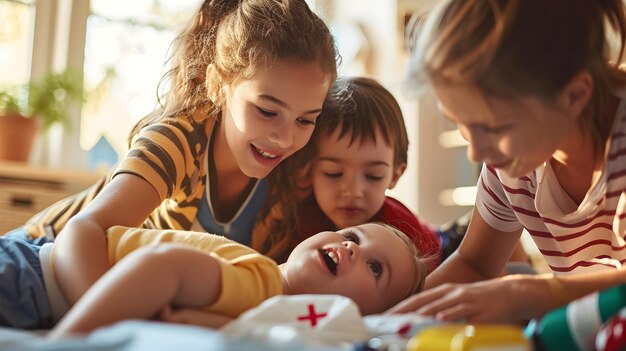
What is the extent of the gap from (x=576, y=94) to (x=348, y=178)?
2.62ft

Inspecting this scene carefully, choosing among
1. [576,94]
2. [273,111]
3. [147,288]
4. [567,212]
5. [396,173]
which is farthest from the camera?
[396,173]

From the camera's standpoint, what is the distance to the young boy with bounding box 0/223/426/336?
90 cm

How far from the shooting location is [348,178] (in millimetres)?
1785

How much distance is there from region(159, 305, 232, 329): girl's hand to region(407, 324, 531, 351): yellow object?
12.6 inches

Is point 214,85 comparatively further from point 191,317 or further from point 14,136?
point 14,136

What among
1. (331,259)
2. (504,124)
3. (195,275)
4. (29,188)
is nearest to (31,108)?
(29,188)

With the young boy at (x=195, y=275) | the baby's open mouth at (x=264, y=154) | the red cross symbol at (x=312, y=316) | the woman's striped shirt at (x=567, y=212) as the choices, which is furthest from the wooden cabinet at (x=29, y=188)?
the red cross symbol at (x=312, y=316)

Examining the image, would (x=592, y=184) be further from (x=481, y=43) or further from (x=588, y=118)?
(x=481, y=43)

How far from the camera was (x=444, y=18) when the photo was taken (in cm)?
104

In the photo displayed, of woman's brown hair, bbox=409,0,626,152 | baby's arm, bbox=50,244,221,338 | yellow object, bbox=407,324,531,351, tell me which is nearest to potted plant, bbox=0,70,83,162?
baby's arm, bbox=50,244,221,338

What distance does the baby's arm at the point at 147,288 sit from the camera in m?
0.86

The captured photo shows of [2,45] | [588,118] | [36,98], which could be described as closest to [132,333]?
[588,118]

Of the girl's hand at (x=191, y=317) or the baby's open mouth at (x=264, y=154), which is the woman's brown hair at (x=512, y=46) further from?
the baby's open mouth at (x=264, y=154)

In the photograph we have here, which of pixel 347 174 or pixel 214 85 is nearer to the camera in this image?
pixel 214 85
